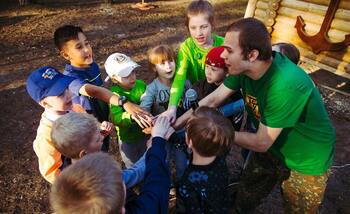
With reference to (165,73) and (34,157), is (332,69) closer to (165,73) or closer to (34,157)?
(165,73)

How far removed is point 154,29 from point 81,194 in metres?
9.34

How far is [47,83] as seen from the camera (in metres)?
2.67

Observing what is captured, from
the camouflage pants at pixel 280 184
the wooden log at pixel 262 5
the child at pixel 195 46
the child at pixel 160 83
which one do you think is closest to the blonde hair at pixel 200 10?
the child at pixel 195 46

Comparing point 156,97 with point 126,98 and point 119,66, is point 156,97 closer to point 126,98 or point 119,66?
point 126,98

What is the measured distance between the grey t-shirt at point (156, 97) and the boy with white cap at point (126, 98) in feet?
0.35

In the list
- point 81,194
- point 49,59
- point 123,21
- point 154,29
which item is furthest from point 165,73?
point 123,21

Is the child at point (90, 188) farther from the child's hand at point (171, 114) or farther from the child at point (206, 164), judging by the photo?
the child's hand at point (171, 114)

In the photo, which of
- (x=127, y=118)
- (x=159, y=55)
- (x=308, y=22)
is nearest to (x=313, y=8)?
(x=308, y=22)

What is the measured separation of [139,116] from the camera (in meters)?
2.86

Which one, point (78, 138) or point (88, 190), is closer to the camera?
point (88, 190)

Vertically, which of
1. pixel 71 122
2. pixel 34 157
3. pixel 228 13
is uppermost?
pixel 71 122

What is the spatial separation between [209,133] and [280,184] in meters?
1.36

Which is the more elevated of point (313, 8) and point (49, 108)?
point (313, 8)

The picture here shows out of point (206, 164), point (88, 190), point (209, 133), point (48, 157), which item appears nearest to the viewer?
point (88, 190)
